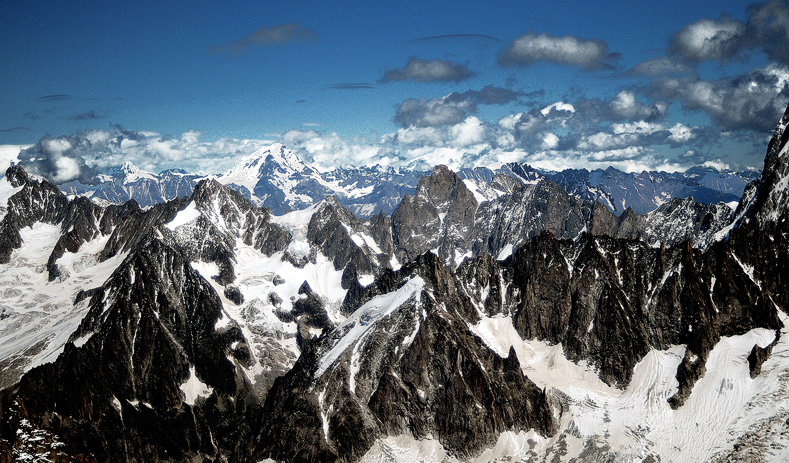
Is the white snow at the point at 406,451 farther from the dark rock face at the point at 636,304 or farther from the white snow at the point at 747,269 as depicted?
the white snow at the point at 747,269

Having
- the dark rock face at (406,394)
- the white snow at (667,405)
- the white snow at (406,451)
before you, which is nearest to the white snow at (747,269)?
the white snow at (667,405)

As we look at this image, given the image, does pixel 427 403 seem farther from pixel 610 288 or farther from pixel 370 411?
pixel 610 288

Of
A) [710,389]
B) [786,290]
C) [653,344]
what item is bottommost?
Result: [710,389]

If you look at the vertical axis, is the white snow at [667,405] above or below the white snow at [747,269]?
below

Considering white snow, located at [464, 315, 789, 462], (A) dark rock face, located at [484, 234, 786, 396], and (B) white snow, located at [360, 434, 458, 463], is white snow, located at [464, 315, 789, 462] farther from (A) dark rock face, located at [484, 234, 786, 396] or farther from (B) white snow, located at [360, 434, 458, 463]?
(B) white snow, located at [360, 434, 458, 463]

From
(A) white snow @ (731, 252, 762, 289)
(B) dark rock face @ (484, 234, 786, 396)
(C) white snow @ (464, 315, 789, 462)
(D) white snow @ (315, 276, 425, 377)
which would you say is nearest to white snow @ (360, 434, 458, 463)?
(C) white snow @ (464, 315, 789, 462)

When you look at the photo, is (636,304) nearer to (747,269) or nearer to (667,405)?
(747,269)

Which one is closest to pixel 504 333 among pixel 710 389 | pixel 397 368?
pixel 397 368

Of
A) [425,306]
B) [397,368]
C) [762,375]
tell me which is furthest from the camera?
[425,306]
